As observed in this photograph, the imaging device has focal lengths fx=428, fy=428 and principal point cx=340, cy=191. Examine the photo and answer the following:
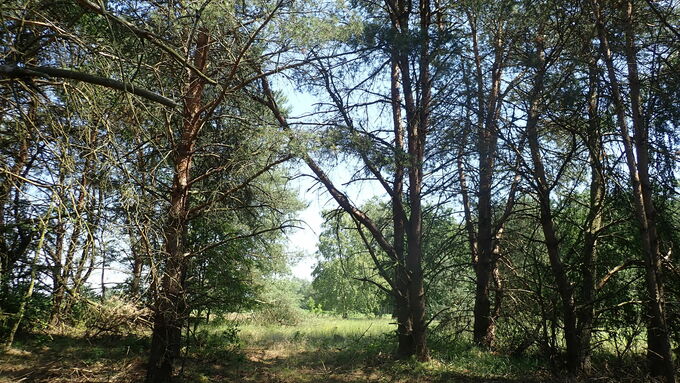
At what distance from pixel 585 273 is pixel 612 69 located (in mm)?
3595

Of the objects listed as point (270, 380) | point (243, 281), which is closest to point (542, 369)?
point (270, 380)

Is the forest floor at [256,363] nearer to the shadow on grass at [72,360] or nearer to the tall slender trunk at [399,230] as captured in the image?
the shadow on grass at [72,360]

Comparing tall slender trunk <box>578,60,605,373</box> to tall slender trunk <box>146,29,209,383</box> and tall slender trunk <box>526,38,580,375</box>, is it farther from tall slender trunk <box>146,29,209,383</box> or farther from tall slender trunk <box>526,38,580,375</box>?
tall slender trunk <box>146,29,209,383</box>

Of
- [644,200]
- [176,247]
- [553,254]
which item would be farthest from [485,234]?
[176,247]

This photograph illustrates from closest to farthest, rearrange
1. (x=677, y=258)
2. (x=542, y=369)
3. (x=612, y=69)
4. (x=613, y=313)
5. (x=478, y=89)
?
(x=612, y=69)
(x=677, y=258)
(x=613, y=313)
(x=542, y=369)
(x=478, y=89)

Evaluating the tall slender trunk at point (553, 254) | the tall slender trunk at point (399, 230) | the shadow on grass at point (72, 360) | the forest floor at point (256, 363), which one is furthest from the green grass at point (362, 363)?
the shadow on grass at point (72, 360)

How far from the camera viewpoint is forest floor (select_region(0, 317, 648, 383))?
8141 mm

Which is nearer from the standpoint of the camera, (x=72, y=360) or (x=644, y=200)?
(x=644, y=200)

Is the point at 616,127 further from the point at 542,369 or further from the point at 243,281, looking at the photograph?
the point at 243,281

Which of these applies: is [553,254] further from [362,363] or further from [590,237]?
[362,363]

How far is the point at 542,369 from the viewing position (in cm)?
859

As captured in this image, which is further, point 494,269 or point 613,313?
point 494,269

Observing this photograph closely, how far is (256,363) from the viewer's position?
394 inches

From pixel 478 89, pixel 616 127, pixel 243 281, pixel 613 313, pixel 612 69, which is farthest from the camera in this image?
pixel 243 281
